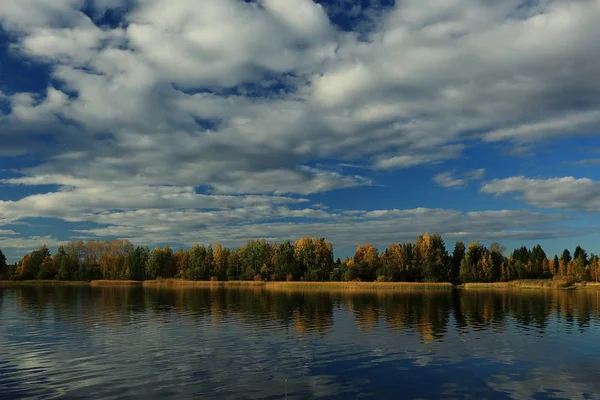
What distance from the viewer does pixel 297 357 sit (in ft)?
124

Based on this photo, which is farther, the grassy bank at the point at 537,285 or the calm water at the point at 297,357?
the grassy bank at the point at 537,285

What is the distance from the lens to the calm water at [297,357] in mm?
28375

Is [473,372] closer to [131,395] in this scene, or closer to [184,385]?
[184,385]

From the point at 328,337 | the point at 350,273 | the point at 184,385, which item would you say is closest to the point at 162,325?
the point at 328,337

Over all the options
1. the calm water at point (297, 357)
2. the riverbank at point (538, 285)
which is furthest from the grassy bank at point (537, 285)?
the calm water at point (297, 357)

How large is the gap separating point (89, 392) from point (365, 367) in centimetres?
1952

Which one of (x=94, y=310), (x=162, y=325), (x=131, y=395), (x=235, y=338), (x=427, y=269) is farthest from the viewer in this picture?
(x=427, y=269)

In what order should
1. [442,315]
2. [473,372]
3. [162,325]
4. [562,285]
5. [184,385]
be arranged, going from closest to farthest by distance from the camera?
[184,385] → [473,372] → [162,325] → [442,315] → [562,285]

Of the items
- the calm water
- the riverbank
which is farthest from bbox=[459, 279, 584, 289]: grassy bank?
the calm water

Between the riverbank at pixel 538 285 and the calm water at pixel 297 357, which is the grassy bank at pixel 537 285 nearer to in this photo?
the riverbank at pixel 538 285

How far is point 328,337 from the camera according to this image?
161ft

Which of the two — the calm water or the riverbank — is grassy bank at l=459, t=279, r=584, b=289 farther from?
the calm water

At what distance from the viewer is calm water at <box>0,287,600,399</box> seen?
28.4 meters

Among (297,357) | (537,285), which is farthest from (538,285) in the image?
(297,357)
